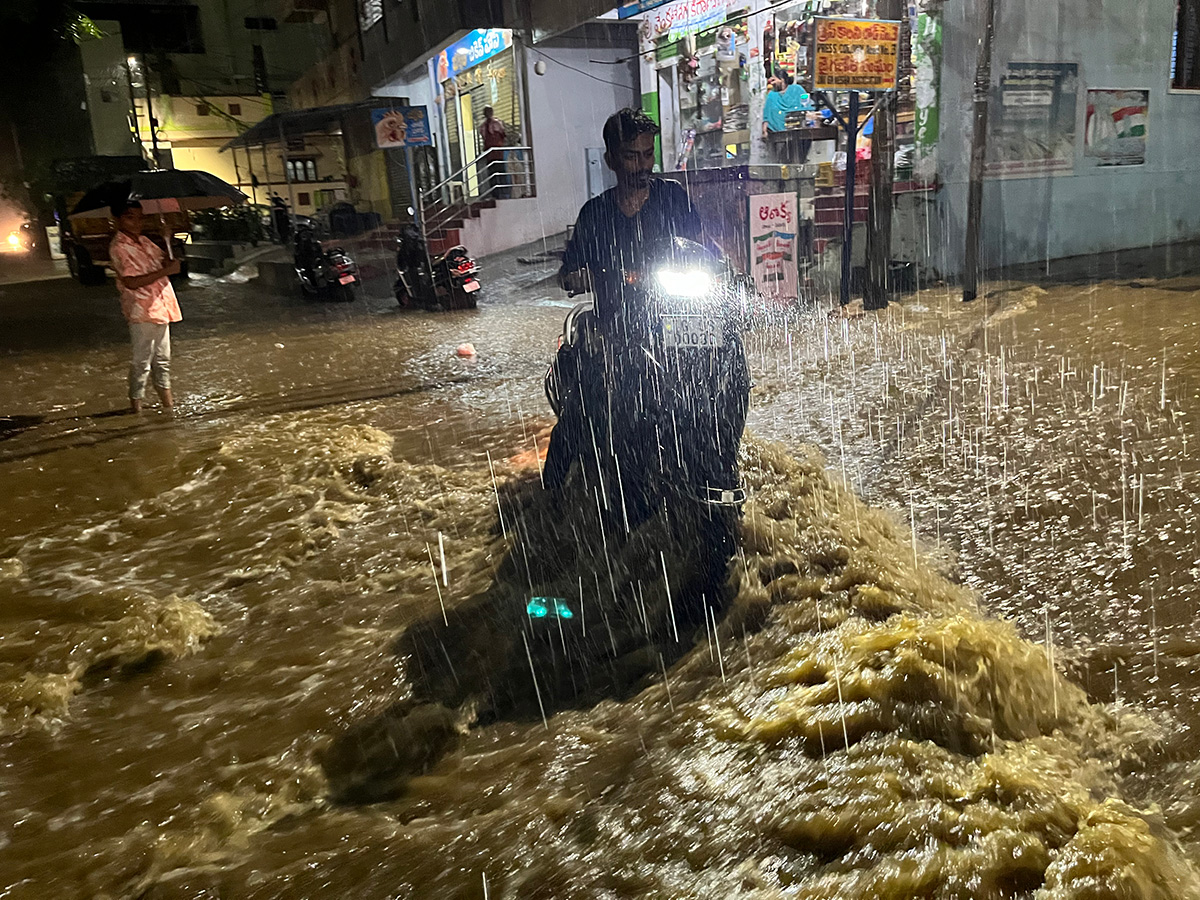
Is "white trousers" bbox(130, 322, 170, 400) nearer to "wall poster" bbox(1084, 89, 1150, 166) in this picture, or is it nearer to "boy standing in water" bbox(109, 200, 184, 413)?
"boy standing in water" bbox(109, 200, 184, 413)

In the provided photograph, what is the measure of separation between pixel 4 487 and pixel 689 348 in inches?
222

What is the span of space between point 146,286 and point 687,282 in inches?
251

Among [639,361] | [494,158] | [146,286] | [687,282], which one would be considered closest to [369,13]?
[494,158]

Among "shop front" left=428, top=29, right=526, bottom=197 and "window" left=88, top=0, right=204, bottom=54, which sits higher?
"window" left=88, top=0, right=204, bottom=54

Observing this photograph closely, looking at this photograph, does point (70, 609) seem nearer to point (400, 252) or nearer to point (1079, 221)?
point (400, 252)

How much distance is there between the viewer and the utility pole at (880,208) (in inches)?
469

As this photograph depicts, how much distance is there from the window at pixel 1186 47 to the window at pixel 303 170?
27.4 m

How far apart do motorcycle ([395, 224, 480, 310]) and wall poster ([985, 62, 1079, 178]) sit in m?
8.84

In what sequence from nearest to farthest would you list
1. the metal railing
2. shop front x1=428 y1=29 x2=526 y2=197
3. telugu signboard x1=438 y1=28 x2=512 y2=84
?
the metal railing, telugu signboard x1=438 y1=28 x2=512 y2=84, shop front x1=428 y1=29 x2=526 y2=197

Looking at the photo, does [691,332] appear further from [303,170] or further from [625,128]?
[303,170]

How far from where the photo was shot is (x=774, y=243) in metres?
12.0

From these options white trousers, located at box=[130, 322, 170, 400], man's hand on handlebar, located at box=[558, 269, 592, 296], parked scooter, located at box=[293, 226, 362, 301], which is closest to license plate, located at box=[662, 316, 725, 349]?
man's hand on handlebar, located at box=[558, 269, 592, 296]

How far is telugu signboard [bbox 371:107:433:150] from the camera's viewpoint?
17.6 m

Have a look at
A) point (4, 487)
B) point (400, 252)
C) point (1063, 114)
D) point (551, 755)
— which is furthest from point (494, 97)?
point (551, 755)
